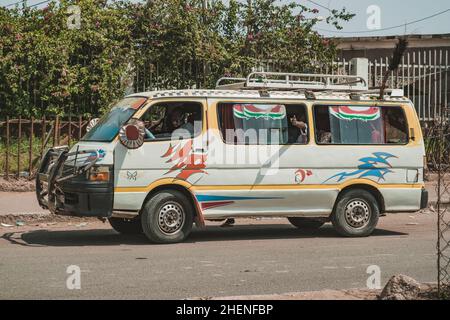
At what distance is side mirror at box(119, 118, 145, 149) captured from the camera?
434 inches

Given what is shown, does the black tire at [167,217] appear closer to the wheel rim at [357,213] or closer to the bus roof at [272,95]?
the bus roof at [272,95]

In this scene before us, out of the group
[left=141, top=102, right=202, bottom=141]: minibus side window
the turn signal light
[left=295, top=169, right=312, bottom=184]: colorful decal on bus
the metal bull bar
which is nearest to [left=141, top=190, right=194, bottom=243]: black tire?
the turn signal light

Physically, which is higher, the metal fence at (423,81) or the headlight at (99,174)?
the metal fence at (423,81)

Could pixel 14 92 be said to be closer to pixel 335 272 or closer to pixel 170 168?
pixel 170 168

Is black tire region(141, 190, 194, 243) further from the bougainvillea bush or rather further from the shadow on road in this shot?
the bougainvillea bush

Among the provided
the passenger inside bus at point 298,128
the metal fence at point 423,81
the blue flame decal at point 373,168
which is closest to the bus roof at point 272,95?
the passenger inside bus at point 298,128

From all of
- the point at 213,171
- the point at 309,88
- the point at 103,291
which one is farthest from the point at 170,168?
the point at 103,291

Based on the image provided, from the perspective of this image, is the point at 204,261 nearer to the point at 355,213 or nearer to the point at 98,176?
the point at 98,176

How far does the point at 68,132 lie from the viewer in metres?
17.4

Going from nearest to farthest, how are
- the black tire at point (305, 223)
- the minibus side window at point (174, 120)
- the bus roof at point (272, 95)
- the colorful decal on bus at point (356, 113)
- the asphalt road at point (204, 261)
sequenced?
the asphalt road at point (204, 261) → the minibus side window at point (174, 120) → the bus roof at point (272, 95) → the colorful decal on bus at point (356, 113) → the black tire at point (305, 223)

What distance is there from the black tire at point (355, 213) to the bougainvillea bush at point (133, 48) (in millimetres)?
7167

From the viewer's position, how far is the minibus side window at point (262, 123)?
11750mm

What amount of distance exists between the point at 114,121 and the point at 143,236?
77.0 inches

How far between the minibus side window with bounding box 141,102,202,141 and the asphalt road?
1.54 meters
